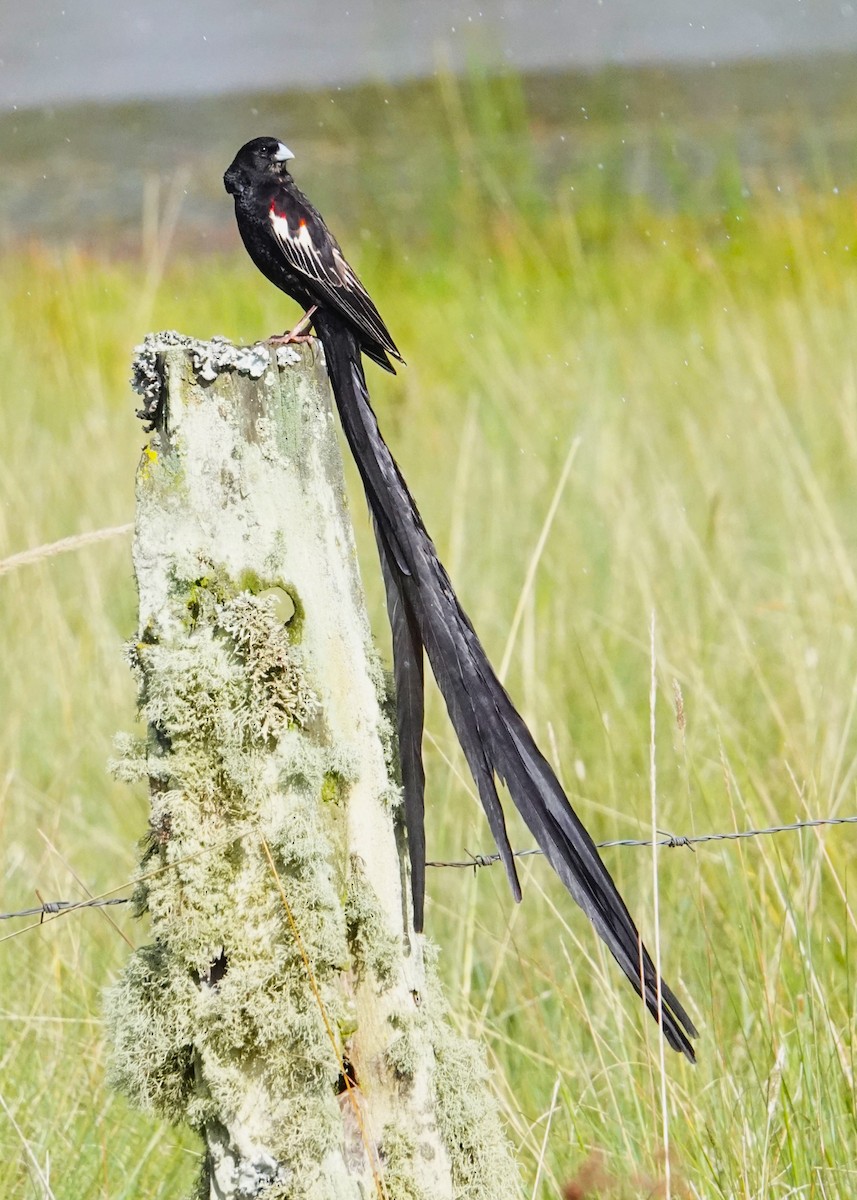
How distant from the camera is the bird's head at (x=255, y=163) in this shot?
2.40 meters

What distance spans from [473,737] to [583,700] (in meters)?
1.92

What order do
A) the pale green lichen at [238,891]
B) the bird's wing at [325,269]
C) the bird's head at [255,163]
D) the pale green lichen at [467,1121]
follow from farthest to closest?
the bird's head at [255,163] → the bird's wing at [325,269] → the pale green lichen at [467,1121] → the pale green lichen at [238,891]

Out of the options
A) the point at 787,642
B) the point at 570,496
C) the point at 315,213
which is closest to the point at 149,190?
the point at 570,496

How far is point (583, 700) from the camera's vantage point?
3.30 metres

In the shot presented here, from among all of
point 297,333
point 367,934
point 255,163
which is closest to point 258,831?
point 367,934

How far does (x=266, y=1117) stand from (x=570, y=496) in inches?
119

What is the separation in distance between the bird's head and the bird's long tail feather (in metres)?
Answer: 1.10

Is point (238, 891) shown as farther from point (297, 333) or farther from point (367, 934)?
point (297, 333)

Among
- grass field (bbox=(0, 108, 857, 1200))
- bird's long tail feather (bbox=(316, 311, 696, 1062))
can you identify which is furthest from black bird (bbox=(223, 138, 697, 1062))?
grass field (bbox=(0, 108, 857, 1200))

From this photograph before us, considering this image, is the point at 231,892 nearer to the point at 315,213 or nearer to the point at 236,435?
the point at 236,435

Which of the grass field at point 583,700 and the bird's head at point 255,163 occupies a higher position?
the bird's head at point 255,163

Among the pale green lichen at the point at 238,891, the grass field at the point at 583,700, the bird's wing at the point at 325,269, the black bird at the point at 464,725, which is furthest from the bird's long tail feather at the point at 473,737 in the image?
the bird's wing at the point at 325,269

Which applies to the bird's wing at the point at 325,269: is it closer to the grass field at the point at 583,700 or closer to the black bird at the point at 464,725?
the black bird at the point at 464,725

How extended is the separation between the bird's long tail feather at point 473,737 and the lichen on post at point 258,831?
0.27ft
